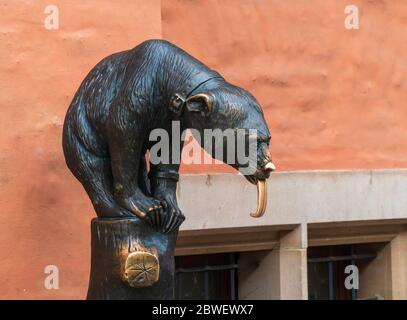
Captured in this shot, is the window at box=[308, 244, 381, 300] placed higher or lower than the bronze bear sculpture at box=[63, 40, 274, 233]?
lower

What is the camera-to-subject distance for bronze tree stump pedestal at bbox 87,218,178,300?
241 centimetres

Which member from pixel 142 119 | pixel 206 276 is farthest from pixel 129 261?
pixel 206 276

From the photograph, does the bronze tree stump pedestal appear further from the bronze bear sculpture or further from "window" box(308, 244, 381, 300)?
"window" box(308, 244, 381, 300)

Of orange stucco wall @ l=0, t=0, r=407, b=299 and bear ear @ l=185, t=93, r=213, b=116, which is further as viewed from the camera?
orange stucco wall @ l=0, t=0, r=407, b=299

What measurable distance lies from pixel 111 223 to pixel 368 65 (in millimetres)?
1812

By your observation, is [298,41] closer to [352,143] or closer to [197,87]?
[352,143]

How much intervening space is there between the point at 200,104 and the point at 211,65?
1153 millimetres

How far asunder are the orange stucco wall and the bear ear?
2.20ft

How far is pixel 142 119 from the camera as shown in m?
2.41

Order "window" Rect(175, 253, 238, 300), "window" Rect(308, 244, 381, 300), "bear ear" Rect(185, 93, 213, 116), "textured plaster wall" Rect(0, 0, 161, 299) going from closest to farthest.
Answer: "bear ear" Rect(185, 93, 213, 116) → "textured plaster wall" Rect(0, 0, 161, 299) → "window" Rect(175, 253, 238, 300) → "window" Rect(308, 244, 381, 300)

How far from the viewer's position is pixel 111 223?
96.0 inches

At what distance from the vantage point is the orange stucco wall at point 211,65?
2883mm

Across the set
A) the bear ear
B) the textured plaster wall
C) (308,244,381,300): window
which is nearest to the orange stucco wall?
the textured plaster wall

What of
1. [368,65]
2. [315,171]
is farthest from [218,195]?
[368,65]
